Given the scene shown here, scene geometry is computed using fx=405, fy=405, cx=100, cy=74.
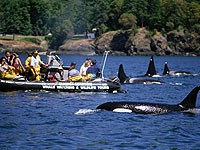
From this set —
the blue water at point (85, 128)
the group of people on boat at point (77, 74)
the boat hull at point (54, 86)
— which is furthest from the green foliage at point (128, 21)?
the blue water at point (85, 128)

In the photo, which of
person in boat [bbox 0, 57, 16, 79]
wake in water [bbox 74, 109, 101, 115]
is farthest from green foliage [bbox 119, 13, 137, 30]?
wake in water [bbox 74, 109, 101, 115]

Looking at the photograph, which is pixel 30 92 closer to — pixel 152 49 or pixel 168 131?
pixel 168 131

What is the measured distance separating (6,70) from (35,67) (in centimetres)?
178

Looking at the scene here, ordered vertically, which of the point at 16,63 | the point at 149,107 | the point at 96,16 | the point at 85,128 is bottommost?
the point at 85,128

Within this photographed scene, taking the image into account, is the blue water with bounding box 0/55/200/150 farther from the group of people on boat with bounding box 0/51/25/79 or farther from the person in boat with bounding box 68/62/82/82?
the person in boat with bounding box 68/62/82/82

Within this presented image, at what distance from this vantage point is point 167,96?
81.4 feet

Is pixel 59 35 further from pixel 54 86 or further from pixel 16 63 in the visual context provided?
pixel 54 86

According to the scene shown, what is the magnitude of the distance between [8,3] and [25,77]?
160 meters

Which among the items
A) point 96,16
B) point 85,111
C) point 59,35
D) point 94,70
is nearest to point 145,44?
point 96,16

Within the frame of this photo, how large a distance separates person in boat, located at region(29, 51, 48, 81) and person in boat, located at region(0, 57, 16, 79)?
1192 mm

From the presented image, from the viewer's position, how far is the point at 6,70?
82.1ft

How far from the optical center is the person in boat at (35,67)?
24783 mm

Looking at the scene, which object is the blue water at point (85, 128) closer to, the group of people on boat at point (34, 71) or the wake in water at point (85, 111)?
the wake in water at point (85, 111)

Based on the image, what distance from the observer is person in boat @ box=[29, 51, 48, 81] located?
2478cm
